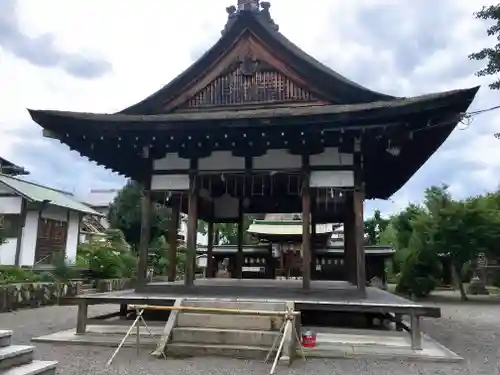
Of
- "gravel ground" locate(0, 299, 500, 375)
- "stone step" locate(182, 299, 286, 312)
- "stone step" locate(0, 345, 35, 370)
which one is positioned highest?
"stone step" locate(182, 299, 286, 312)

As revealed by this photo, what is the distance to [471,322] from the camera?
42.1 ft

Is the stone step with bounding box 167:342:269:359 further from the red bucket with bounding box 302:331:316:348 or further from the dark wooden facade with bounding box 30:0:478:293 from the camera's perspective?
the dark wooden facade with bounding box 30:0:478:293

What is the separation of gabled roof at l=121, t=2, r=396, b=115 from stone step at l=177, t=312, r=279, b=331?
4.46 metres

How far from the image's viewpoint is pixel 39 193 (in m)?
23.5

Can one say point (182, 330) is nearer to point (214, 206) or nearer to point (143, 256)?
point (143, 256)

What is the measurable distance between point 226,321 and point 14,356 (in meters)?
3.40

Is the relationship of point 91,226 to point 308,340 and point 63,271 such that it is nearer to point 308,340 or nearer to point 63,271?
point 63,271

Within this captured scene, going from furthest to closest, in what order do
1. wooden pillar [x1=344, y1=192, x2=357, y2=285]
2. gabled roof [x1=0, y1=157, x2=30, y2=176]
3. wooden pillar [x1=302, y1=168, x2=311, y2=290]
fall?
gabled roof [x1=0, y1=157, x2=30, y2=176] → wooden pillar [x1=344, y1=192, x2=357, y2=285] → wooden pillar [x1=302, y1=168, x2=311, y2=290]

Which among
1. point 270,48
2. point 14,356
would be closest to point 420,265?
point 270,48

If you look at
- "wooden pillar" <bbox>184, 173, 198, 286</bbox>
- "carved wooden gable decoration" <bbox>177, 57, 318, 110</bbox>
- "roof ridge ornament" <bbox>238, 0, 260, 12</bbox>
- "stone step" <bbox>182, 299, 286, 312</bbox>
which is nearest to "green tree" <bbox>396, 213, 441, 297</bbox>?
"carved wooden gable decoration" <bbox>177, 57, 318, 110</bbox>

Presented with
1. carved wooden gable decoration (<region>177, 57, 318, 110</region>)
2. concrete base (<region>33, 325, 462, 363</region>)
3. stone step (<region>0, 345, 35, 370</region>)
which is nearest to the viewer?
stone step (<region>0, 345, 35, 370</region>)

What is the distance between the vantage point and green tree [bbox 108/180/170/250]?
2722cm

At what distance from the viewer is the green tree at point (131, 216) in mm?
27219

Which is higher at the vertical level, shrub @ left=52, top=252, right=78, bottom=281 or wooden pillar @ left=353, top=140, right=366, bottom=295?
wooden pillar @ left=353, top=140, right=366, bottom=295
